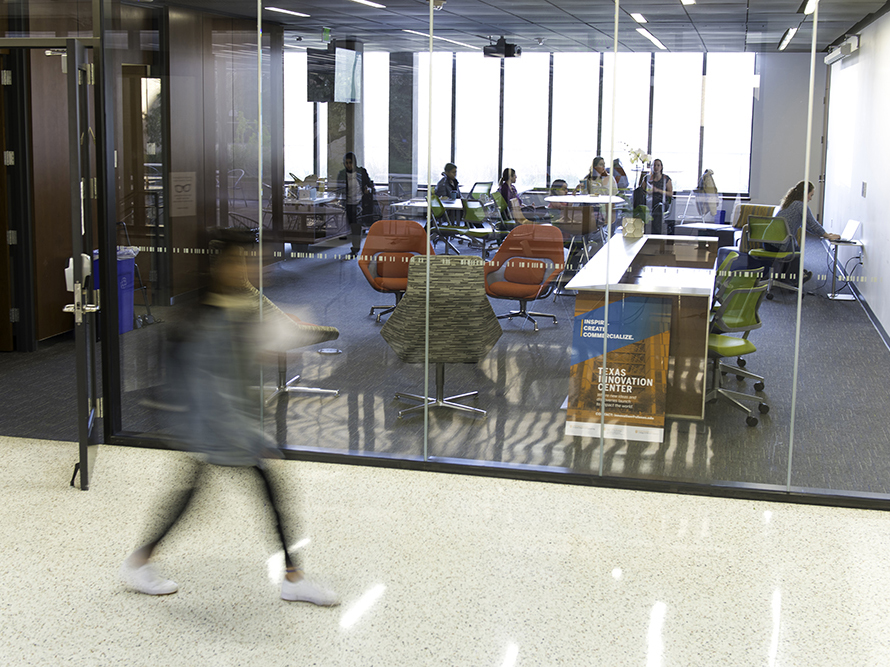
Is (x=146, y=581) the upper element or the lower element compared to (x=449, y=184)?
lower

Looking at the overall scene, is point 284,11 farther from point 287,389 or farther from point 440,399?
point 440,399

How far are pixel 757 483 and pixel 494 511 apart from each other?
143 cm

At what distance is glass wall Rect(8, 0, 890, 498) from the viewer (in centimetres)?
466

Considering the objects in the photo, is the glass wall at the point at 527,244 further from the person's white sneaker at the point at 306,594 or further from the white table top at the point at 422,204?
the person's white sneaker at the point at 306,594

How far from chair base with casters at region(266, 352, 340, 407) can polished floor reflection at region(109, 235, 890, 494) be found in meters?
0.03

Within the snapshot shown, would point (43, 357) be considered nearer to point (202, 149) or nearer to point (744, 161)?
point (202, 149)

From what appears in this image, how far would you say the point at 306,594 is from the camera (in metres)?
3.51

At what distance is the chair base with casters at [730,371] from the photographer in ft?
15.4

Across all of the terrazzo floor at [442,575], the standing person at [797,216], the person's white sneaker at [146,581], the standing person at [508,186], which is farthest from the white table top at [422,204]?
the person's white sneaker at [146,581]

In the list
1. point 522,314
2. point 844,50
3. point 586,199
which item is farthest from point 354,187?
point 844,50

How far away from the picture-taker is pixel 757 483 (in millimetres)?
4770

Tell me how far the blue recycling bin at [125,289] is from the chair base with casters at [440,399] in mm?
1766

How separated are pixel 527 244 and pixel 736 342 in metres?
1.24

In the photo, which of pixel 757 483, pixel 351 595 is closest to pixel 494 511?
pixel 351 595
